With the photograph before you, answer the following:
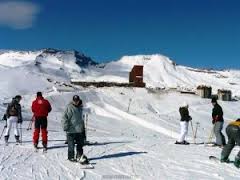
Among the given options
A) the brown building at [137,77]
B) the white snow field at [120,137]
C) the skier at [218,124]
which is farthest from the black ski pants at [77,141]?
the brown building at [137,77]

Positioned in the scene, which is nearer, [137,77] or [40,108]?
[40,108]

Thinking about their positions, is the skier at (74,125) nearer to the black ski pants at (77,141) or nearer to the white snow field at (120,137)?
the black ski pants at (77,141)

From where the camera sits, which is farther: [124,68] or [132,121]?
[124,68]

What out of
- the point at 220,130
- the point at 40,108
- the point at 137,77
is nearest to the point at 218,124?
the point at 220,130

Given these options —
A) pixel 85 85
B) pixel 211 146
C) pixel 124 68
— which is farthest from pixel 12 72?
pixel 124 68

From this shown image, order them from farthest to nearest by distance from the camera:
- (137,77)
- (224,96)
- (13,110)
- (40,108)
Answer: (137,77) → (224,96) → (13,110) → (40,108)

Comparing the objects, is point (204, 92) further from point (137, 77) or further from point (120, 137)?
point (120, 137)

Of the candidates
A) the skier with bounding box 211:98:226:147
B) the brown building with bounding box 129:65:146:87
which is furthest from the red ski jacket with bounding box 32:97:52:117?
the brown building with bounding box 129:65:146:87

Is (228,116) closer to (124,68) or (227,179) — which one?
(227,179)

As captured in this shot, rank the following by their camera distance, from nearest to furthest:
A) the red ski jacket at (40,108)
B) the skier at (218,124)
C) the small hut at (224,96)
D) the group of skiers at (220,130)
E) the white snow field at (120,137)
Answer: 1. the white snow field at (120,137)
2. the group of skiers at (220,130)
3. the red ski jacket at (40,108)
4. the skier at (218,124)
5. the small hut at (224,96)

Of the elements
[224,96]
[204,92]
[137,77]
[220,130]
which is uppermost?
[137,77]

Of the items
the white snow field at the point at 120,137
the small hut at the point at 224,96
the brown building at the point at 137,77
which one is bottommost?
the white snow field at the point at 120,137

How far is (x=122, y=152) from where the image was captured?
16.7m

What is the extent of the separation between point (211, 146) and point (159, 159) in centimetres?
458
